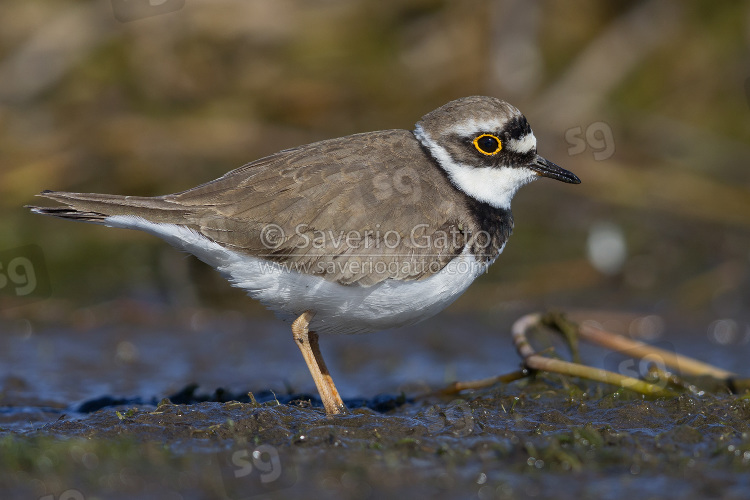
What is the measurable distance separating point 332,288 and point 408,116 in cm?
781

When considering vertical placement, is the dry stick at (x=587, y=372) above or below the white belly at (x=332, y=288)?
below

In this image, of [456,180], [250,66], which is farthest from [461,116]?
[250,66]

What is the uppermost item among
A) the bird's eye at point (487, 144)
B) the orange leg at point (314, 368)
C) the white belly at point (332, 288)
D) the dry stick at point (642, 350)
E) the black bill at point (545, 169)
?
the bird's eye at point (487, 144)

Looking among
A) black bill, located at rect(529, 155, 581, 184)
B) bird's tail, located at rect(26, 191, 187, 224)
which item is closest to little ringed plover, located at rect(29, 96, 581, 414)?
bird's tail, located at rect(26, 191, 187, 224)

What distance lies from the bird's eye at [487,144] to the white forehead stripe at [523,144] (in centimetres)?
7

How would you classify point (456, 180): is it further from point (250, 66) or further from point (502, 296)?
point (250, 66)

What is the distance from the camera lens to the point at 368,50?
14.6 meters

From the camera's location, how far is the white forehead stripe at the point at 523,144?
6449 millimetres

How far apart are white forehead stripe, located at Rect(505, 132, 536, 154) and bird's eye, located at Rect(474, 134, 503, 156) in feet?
0.24

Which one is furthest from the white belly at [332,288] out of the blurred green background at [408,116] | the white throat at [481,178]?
the blurred green background at [408,116]

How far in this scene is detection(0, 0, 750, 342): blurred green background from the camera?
1060 cm

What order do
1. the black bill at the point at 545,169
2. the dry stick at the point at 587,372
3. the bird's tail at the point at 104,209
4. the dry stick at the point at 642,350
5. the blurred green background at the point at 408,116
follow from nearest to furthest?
the bird's tail at the point at 104,209, the dry stick at the point at 587,372, the black bill at the point at 545,169, the dry stick at the point at 642,350, the blurred green background at the point at 408,116

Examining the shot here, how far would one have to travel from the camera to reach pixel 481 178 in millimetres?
6395

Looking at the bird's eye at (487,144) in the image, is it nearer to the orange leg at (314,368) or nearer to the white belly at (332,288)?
the white belly at (332,288)
